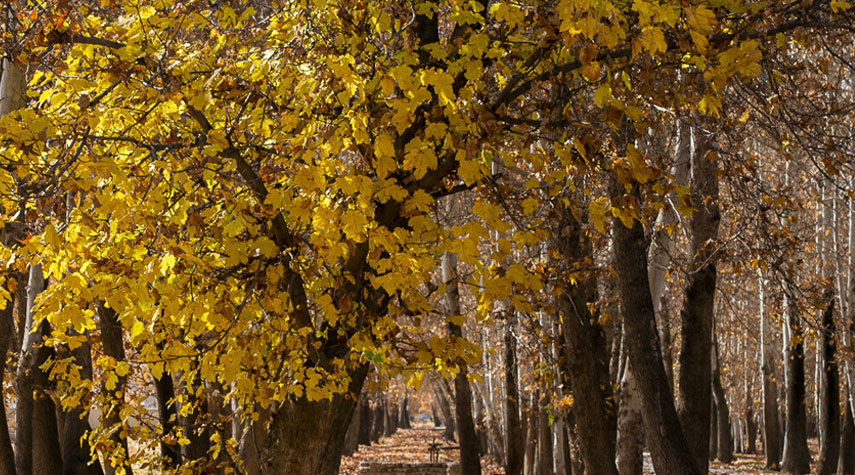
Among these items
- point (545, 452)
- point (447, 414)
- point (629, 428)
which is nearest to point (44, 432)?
point (629, 428)

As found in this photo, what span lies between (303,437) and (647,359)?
3.33m

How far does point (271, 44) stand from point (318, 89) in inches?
39.8

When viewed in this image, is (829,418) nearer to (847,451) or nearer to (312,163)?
(847,451)

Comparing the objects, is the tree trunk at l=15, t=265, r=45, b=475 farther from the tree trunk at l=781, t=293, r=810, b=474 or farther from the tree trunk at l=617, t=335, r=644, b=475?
the tree trunk at l=781, t=293, r=810, b=474

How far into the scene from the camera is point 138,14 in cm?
450

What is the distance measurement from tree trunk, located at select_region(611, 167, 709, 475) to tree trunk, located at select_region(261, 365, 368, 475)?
9.70ft

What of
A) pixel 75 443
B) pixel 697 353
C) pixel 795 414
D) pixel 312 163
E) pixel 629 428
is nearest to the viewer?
pixel 312 163

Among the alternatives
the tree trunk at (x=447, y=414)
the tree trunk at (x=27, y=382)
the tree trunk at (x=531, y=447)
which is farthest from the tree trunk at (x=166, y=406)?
the tree trunk at (x=447, y=414)

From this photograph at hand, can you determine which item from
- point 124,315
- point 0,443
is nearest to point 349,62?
point 124,315

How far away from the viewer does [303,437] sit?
512 cm

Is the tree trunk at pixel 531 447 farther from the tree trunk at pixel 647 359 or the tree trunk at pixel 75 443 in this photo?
the tree trunk at pixel 647 359

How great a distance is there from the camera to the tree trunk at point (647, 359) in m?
6.95

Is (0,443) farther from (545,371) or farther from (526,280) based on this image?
(545,371)

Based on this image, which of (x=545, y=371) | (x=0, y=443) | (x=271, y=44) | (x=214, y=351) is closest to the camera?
(x=214, y=351)
